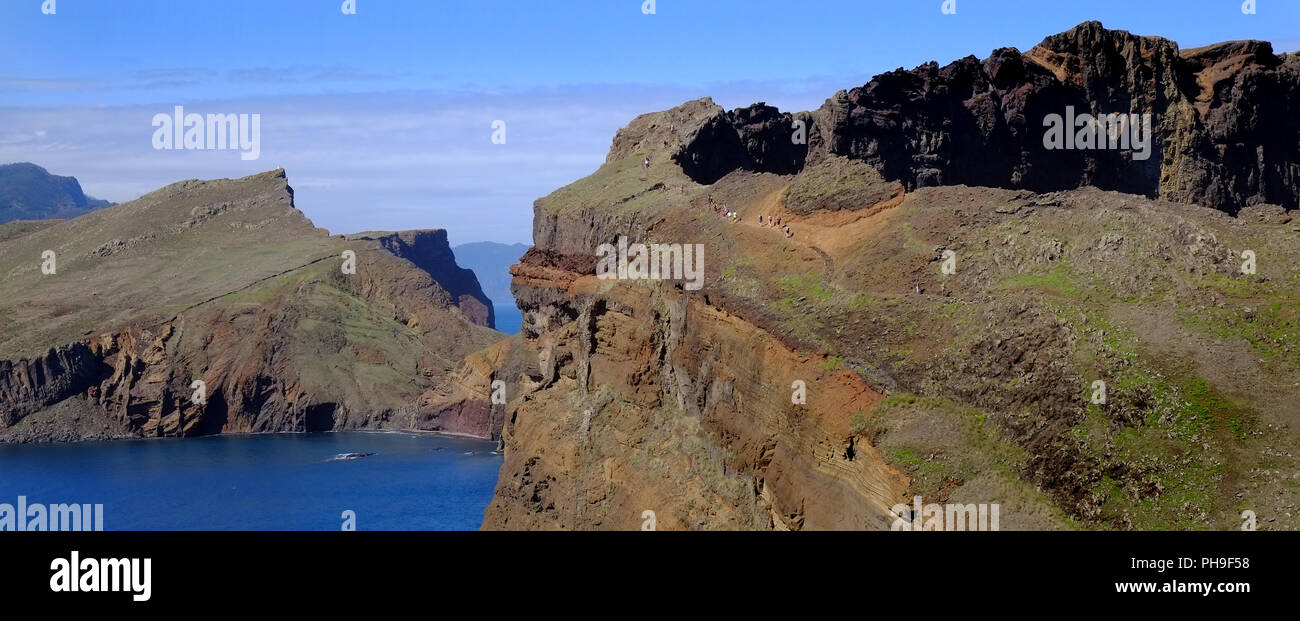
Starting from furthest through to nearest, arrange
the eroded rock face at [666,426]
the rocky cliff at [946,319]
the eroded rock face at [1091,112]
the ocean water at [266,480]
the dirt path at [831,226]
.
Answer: the ocean water at [266,480] < the eroded rock face at [1091,112] < the dirt path at [831,226] < the eroded rock face at [666,426] < the rocky cliff at [946,319]

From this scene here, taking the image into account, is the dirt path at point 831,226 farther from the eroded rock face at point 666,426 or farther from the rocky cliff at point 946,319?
the eroded rock face at point 666,426

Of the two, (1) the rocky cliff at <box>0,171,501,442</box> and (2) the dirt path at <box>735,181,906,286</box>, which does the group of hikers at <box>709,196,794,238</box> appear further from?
(1) the rocky cliff at <box>0,171,501,442</box>

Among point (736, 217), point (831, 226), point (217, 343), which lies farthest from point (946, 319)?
point (217, 343)

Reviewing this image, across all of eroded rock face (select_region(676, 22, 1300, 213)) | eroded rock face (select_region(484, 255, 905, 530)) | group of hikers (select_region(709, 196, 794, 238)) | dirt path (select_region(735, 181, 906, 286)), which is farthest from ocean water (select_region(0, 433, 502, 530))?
dirt path (select_region(735, 181, 906, 286))

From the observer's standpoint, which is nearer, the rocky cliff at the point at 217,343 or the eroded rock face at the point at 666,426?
the eroded rock face at the point at 666,426

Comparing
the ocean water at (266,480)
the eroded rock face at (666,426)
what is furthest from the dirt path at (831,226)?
the ocean water at (266,480)
